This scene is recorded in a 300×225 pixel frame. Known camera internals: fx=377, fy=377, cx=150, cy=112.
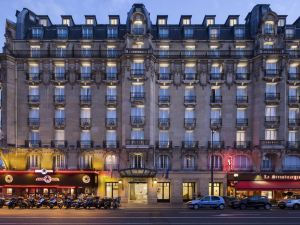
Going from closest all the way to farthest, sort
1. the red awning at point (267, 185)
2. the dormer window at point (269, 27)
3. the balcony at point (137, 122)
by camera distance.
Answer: the red awning at point (267, 185), the balcony at point (137, 122), the dormer window at point (269, 27)

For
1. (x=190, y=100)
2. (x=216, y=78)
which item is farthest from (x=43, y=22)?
(x=216, y=78)

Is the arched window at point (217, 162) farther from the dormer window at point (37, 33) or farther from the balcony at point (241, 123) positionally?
the dormer window at point (37, 33)

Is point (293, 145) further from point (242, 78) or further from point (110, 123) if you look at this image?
point (110, 123)

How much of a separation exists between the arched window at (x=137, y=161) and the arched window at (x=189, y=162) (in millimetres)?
6217

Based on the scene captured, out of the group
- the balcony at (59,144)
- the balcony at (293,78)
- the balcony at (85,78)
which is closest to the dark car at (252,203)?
the balcony at (293,78)

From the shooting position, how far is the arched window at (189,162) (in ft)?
176

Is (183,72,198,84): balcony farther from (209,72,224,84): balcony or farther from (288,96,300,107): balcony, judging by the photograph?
(288,96,300,107): balcony

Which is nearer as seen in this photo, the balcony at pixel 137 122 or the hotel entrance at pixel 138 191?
the balcony at pixel 137 122

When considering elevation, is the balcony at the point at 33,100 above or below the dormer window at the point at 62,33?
below

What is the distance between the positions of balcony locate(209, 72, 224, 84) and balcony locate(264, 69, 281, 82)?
611 centimetres

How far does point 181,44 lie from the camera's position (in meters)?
55.9

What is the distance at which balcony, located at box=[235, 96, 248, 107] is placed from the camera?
54281mm

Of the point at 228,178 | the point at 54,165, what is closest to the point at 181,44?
the point at 228,178

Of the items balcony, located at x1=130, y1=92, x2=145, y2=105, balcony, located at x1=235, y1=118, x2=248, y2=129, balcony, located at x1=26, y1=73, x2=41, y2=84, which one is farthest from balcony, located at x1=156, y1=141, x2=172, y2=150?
balcony, located at x1=26, y1=73, x2=41, y2=84
